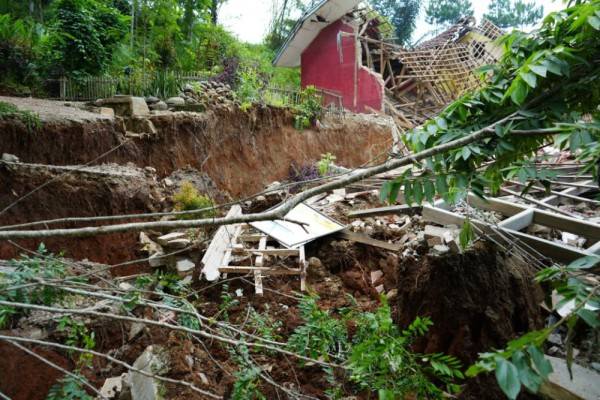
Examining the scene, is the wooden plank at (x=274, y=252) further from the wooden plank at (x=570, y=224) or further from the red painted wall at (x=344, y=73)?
the red painted wall at (x=344, y=73)

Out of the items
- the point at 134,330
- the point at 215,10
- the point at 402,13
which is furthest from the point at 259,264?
the point at 402,13

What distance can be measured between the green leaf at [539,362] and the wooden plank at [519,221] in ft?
8.96

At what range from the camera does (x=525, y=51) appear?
217 cm

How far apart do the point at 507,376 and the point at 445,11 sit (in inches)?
Result: 1092

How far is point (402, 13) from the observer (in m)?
20.5

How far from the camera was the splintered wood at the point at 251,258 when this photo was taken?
198 inches

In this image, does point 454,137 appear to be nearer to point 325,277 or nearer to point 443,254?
point 443,254

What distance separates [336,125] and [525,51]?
927cm

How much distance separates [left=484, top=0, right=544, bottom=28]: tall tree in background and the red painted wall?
48.0 ft

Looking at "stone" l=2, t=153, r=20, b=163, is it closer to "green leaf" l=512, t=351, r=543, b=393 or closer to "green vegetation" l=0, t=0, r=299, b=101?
"green vegetation" l=0, t=0, r=299, b=101

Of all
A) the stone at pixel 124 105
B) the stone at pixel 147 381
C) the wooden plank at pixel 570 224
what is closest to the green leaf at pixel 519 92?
the wooden plank at pixel 570 224

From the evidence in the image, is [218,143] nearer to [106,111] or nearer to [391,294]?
[106,111]

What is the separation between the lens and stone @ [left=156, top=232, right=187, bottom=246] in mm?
5859

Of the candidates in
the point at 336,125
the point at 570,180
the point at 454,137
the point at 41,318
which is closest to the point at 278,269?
the point at 41,318
